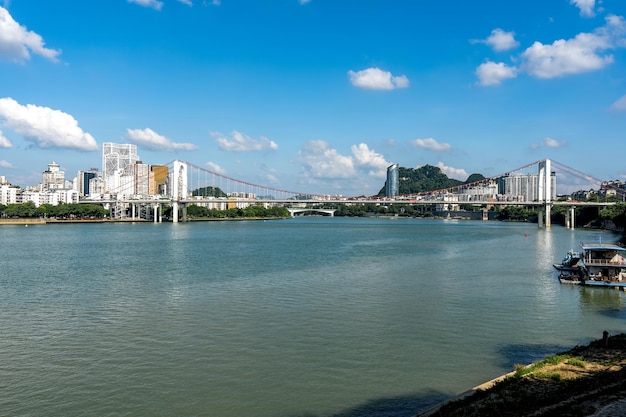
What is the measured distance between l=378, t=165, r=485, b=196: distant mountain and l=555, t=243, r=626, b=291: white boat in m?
129

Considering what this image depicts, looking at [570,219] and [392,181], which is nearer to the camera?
[570,219]

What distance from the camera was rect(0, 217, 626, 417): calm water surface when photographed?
6.24 meters

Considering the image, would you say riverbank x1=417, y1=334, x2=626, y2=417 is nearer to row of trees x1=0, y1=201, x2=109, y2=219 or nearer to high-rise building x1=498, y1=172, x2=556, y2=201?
row of trees x1=0, y1=201, x2=109, y2=219

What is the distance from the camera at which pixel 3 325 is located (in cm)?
951

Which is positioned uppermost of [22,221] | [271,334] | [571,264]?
[22,221]

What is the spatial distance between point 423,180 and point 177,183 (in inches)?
4263

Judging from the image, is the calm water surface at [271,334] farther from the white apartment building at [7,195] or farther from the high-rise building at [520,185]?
the high-rise building at [520,185]

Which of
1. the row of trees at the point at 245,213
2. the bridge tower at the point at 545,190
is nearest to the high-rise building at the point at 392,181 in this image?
the row of trees at the point at 245,213

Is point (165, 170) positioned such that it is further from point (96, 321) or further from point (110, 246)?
point (96, 321)

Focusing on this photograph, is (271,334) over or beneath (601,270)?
beneath

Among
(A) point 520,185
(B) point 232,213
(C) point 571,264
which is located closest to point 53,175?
(B) point 232,213

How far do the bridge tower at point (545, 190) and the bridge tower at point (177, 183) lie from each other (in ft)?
127

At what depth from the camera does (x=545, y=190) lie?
176 ft

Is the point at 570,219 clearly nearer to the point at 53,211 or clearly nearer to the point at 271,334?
the point at 271,334
